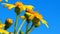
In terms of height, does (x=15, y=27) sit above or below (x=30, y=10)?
below

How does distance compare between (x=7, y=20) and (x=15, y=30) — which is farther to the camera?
(x=7, y=20)

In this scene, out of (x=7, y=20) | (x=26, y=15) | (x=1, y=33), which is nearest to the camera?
(x=1, y=33)

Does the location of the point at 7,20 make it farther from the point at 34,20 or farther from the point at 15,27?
the point at 15,27

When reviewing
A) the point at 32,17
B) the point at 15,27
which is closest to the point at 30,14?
the point at 32,17

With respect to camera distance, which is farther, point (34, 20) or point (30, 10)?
point (30, 10)

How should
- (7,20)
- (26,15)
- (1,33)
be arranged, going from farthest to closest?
(7,20) < (26,15) < (1,33)

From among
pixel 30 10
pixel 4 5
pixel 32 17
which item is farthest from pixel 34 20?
pixel 4 5

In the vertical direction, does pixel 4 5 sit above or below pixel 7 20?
above

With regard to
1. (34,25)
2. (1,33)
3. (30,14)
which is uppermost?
(30,14)

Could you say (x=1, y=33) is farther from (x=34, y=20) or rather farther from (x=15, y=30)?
(x=34, y=20)
